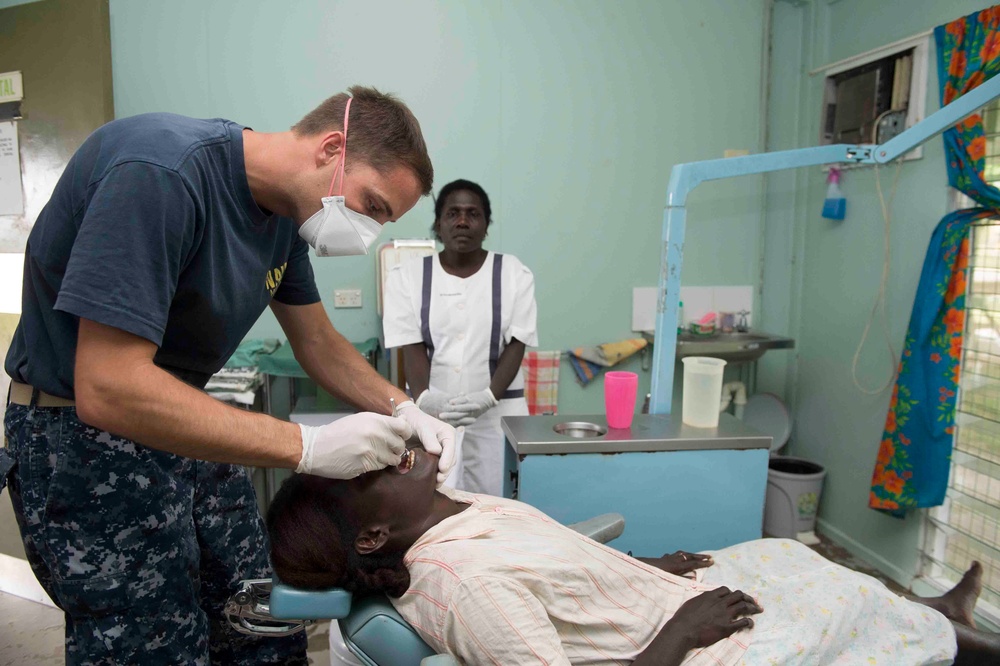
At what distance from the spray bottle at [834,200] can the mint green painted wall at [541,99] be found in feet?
1.48

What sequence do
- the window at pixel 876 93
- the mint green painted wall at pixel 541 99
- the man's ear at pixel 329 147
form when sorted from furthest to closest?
the mint green painted wall at pixel 541 99, the window at pixel 876 93, the man's ear at pixel 329 147

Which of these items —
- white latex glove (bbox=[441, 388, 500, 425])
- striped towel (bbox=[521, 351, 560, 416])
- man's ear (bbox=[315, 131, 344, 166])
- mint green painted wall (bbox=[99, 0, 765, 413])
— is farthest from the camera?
striped towel (bbox=[521, 351, 560, 416])

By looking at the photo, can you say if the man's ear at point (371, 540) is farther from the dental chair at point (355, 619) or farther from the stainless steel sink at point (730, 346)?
the stainless steel sink at point (730, 346)

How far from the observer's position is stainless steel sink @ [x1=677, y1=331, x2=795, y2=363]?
303 centimetres

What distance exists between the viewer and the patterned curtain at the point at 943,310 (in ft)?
7.25

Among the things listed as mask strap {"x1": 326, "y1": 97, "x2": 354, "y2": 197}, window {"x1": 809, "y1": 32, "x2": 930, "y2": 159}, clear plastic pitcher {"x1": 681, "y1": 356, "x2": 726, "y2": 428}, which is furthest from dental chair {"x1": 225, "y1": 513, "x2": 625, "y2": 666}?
window {"x1": 809, "y1": 32, "x2": 930, "y2": 159}

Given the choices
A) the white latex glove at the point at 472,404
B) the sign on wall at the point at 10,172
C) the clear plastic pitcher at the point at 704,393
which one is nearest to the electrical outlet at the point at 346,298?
the white latex glove at the point at 472,404

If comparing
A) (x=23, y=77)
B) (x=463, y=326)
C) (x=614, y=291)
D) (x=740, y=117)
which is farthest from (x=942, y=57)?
(x=23, y=77)

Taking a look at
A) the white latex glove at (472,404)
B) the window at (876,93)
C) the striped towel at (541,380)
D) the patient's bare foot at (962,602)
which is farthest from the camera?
the striped towel at (541,380)

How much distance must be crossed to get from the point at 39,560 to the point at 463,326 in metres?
1.56

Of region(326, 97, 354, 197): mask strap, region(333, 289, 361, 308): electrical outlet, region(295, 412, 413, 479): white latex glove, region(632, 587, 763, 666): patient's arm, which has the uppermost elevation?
region(326, 97, 354, 197): mask strap

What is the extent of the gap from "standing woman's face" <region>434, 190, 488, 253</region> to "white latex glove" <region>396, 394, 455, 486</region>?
1078 mm

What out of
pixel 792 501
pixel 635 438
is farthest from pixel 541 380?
pixel 635 438

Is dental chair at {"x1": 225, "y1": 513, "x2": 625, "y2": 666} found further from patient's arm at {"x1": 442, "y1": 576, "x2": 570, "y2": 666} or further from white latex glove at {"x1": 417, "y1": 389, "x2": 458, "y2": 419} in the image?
white latex glove at {"x1": 417, "y1": 389, "x2": 458, "y2": 419}
